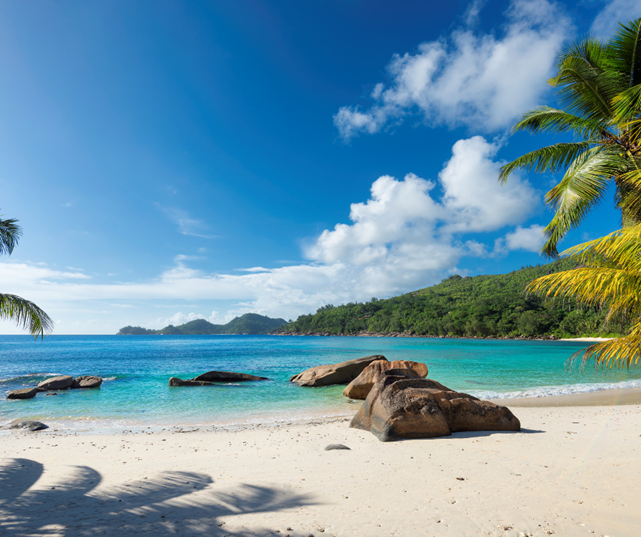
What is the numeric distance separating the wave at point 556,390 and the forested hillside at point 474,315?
145 ft

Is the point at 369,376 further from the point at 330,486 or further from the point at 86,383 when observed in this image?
the point at 86,383

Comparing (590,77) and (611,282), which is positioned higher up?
(590,77)

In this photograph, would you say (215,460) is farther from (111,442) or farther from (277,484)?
(111,442)

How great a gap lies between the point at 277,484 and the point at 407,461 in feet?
9.26

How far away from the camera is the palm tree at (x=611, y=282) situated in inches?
190

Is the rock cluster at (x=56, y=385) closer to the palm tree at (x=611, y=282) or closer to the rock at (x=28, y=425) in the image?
the rock at (x=28, y=425)

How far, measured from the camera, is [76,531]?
4227mm

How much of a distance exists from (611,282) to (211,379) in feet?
78.1

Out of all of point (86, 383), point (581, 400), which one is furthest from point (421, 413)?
point (86, 383)

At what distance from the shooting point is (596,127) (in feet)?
24.6

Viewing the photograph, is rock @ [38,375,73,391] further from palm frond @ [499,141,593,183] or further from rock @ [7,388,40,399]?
palm frond @ [499,141,593,183]

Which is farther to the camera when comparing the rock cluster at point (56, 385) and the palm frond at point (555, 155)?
the rock cluster at point (56, 385)

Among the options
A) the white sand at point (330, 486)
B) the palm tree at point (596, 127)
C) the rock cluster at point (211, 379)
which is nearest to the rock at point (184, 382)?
the rock cluster at point (211, 379)

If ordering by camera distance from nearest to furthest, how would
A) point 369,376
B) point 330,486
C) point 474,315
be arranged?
point 330,486, point 369,376, point 474,315
